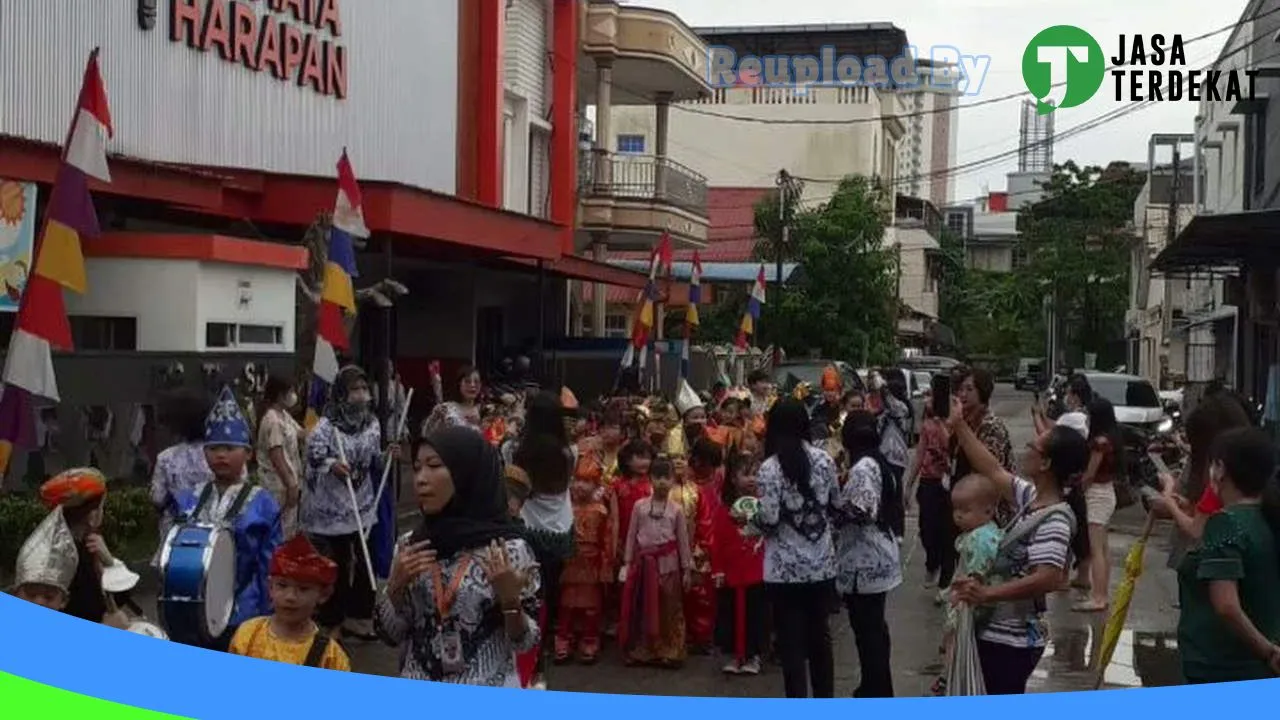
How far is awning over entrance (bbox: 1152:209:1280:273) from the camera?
16.8 meters

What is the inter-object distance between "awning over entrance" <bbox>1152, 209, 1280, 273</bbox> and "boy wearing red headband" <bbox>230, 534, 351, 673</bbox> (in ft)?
43.8

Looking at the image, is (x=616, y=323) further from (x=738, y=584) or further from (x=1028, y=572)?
(x=1028, y=572)

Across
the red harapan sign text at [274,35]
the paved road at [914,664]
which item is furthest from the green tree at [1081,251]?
the paved road at [914,664]

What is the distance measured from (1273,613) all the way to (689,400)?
36.6 ft

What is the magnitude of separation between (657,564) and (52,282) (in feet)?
12.5

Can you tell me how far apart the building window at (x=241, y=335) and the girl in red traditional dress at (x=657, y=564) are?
530cm

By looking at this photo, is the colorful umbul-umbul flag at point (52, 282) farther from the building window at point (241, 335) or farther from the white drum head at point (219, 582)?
the building window at point (241, 335)

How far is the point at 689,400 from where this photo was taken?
16156 mm

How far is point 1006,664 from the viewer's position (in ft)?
19.3

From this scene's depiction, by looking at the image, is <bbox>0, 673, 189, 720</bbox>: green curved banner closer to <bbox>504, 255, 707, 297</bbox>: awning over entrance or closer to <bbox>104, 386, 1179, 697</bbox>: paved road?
<bbox>104, 386, 1179, 697</bbox>: paved road

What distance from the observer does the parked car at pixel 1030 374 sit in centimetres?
5009

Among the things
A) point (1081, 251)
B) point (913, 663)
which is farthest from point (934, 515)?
point (1081, 251)

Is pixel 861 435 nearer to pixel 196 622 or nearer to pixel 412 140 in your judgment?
pixel 196 622

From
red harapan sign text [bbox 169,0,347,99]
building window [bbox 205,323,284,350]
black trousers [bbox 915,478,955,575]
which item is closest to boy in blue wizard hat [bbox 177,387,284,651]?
black trousers [bbox 915,478,955,575]
